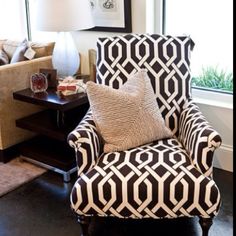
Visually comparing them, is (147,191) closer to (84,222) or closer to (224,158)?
(84,222)

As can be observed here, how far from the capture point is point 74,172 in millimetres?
2730

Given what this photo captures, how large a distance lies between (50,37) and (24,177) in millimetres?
1405

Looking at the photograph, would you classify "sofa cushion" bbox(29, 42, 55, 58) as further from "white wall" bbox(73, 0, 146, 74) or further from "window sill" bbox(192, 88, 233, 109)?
"window sill" bbox(192, 88, 233, 109)

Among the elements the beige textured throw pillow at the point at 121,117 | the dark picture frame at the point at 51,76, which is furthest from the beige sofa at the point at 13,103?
the beige textured throw pillow at the point at 121,117

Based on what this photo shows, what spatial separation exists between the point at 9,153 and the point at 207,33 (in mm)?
1687

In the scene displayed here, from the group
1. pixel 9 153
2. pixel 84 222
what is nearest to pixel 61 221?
pixel 84 222

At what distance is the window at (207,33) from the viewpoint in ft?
8.75

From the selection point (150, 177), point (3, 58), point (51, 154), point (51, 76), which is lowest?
point (51, 154)

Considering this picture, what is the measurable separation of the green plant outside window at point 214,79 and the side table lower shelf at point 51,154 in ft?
3.50

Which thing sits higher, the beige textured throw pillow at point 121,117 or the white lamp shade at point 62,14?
the white lamp shade at point 62,14

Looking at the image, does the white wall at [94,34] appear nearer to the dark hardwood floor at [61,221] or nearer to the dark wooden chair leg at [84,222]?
the dark hardwood floor at [61,221]

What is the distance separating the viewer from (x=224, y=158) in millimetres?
2725

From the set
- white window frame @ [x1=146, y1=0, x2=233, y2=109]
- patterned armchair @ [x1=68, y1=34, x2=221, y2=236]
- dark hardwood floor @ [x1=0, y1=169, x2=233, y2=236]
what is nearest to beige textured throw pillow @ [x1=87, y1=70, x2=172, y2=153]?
patterned armchair @ [x1=68, y1=34, x2=221, y2=236]

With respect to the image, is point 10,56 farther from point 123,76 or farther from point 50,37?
point 123,76
